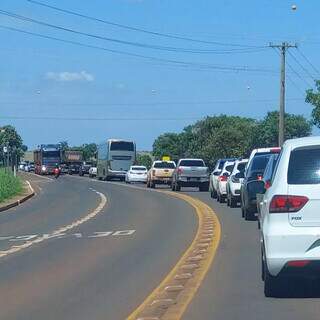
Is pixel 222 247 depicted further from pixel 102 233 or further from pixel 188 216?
pixel 188 216

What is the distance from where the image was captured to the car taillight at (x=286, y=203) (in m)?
10.2

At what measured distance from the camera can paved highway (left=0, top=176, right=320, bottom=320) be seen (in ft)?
33.9

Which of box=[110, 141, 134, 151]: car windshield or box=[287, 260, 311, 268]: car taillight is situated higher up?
box=[110, 141, 134, 151]: car windshield

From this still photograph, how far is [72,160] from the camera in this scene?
113 metres

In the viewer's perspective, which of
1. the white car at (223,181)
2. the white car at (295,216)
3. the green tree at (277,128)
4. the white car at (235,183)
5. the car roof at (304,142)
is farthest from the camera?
the green tree at (277,128)

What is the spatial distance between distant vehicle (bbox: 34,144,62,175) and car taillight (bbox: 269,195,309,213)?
Result: 90852mm

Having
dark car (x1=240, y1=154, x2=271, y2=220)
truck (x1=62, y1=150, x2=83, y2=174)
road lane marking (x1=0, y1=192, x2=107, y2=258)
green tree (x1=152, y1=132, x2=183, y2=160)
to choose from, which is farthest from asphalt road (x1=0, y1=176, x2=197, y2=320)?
green tree (x1=152, y1=132, x2=183, y2=160)

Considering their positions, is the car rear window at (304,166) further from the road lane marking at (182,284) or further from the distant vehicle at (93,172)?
the distant vehicle at (93,172)

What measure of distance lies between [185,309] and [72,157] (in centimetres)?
10382

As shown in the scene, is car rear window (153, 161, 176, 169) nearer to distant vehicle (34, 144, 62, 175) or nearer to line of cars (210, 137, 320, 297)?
distant vehicle (34, 144, 62, 175)

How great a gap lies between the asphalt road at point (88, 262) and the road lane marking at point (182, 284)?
0.54 ft

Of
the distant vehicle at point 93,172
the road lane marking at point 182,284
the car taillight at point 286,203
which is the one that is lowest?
the distant vehicle at point 93,172

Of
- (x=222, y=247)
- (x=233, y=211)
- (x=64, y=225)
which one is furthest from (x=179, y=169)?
(x=222, y=247)

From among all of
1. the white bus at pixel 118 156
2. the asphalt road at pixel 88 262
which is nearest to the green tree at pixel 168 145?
the white bus at pixel 118 156
